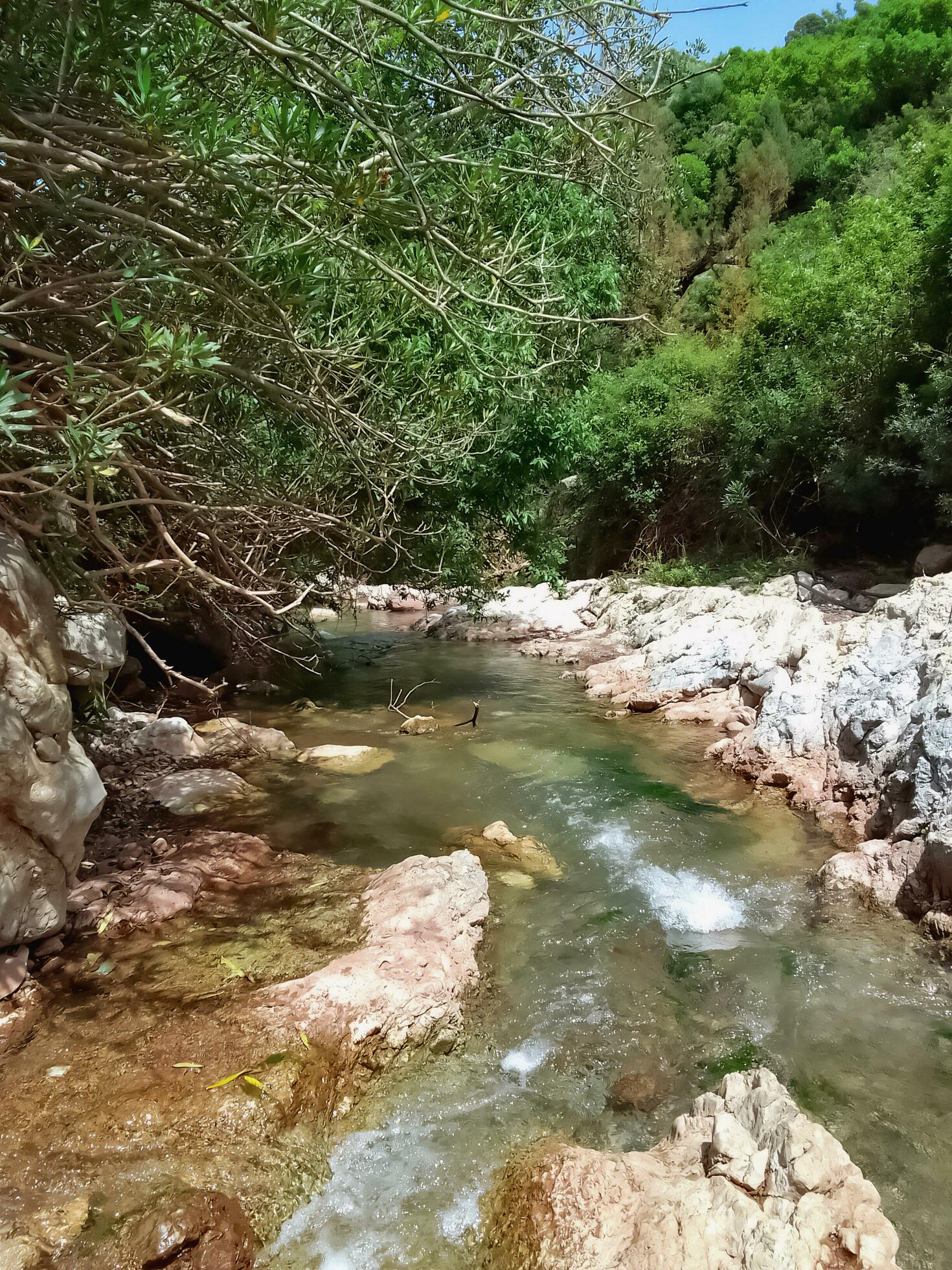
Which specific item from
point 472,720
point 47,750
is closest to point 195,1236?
point 47,750

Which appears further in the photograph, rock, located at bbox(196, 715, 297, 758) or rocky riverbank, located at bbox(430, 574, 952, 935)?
rock, located at bbox(196, 715, 297, 758)

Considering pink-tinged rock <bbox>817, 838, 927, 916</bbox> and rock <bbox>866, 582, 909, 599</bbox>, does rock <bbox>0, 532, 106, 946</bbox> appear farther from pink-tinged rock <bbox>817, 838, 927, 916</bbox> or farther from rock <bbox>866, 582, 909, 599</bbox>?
rock <bbox>866, 582, 909, 599</bbox>

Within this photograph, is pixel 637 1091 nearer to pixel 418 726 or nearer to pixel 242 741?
pixel 242 741

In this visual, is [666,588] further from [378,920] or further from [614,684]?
[378,920]

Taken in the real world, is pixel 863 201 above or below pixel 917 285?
above

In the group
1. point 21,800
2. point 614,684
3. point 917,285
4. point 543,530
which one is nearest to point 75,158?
point 21,800

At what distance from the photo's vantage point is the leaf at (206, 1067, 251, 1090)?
116 inches

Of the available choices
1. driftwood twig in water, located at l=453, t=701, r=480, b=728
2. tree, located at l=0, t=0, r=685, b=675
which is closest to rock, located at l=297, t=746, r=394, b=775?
driftwood twig in water, located at l=453, t=701, r=480, b=728

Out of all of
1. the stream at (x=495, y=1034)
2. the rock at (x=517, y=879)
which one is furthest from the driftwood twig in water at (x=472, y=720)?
the rock at (x=517, y=879)

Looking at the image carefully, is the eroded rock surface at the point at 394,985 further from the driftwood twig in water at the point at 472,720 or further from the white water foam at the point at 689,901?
the driftwood twig in water at the point at 472,720

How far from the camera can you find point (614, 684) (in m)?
10.8

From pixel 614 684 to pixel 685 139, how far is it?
96.9 ft

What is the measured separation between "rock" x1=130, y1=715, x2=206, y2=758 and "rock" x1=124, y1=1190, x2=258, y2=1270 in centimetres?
487

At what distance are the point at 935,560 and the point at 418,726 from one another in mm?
8305
